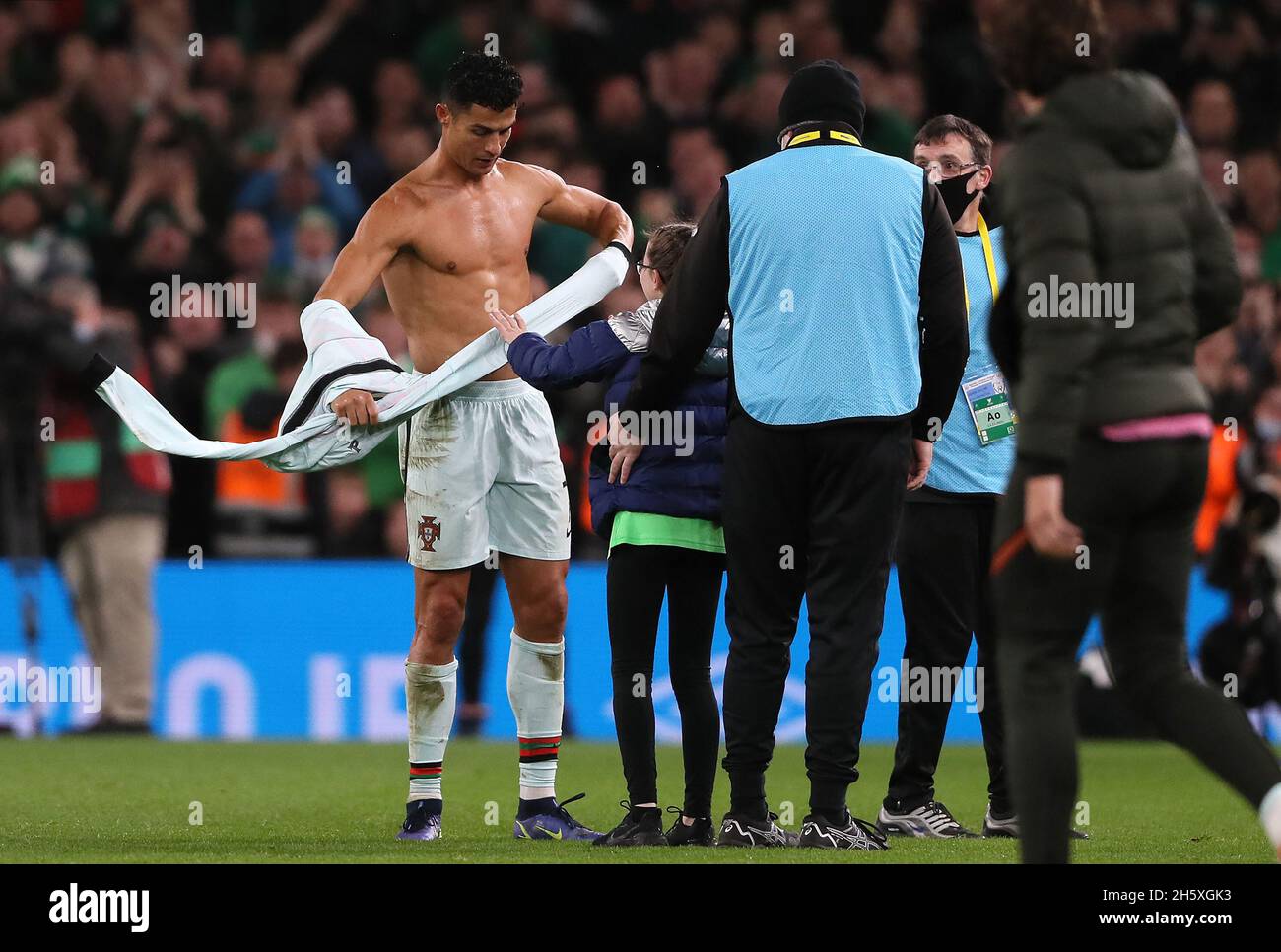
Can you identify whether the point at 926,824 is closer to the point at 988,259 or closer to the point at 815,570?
the point at 815,570

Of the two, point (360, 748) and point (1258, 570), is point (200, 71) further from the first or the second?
point (1258, 570)

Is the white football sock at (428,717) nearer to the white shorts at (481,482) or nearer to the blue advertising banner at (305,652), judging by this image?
the white shorts at (481,482)

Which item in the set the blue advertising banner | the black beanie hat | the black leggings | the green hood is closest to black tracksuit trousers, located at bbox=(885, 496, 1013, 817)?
the black leggings

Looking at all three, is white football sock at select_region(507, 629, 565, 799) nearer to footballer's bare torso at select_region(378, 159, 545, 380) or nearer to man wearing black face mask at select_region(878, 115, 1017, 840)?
footballer's bare torso at select_region(378, 159, 545, 380)

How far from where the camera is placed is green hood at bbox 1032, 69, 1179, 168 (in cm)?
418

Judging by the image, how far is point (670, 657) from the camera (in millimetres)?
6105

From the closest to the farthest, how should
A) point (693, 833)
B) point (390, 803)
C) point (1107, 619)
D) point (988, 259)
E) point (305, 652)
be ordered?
point (1107, 619) → point (693, 833) → point (988, 259) → point (390, 803) → point (305, 652)

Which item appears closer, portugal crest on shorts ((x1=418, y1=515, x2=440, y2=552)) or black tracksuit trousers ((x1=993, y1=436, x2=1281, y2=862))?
black tracksuit trousers ((x1=993, y1=436, x2=1281, y2=862))

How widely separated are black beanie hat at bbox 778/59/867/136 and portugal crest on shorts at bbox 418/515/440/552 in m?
1.83

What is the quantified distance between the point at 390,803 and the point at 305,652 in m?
3.64

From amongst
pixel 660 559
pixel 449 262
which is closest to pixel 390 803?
pixel 660 559

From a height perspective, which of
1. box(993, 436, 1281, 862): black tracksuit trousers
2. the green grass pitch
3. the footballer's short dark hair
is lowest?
the green grass pitch
